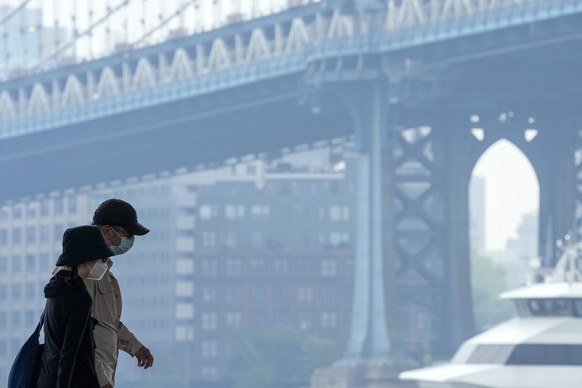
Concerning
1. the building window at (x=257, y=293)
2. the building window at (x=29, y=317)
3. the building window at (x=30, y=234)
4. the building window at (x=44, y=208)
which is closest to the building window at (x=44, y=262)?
the building window at (x=29, y=317)

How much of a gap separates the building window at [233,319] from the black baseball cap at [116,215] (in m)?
176

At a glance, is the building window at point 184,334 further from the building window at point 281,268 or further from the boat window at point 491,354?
the boat window at point 491,354

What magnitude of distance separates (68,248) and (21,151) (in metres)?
115

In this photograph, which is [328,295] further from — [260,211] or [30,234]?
[30,234]

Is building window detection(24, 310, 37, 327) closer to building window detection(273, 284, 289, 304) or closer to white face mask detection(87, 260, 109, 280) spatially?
building window detection(273, 284, 289, 304)

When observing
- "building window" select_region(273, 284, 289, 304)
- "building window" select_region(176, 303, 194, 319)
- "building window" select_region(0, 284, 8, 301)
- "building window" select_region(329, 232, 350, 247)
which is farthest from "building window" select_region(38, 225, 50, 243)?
"building window" select_region(329, 232, 350, 247)

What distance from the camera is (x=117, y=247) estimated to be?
11.6 metres

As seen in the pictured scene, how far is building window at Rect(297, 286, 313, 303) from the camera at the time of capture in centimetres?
18975

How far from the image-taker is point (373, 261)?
110312 mm

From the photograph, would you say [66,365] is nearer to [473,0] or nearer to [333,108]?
[473,0]

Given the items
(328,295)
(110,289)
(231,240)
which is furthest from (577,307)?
(231,240)

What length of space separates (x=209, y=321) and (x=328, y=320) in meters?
9.19

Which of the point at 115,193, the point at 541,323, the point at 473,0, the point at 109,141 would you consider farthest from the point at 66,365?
the point at 115,193

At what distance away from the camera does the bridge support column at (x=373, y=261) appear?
10844 cm
